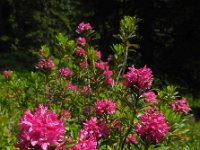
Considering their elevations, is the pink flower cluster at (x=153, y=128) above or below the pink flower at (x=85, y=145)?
above

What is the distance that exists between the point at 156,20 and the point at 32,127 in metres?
14.6

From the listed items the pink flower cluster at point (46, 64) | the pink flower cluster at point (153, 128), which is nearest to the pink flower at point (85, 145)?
the pink flower cluster at point (153, 128)

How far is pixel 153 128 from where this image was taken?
2932mm

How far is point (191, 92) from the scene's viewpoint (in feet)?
49.1

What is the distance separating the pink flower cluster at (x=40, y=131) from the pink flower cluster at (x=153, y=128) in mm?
921

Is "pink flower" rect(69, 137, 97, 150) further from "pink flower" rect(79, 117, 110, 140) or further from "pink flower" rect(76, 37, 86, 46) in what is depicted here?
"pink flower" rect(76, 37, 86, 46)

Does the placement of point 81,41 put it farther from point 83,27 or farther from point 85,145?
point 85,145

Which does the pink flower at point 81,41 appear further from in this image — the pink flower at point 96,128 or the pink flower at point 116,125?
the pink flower at point 96,128

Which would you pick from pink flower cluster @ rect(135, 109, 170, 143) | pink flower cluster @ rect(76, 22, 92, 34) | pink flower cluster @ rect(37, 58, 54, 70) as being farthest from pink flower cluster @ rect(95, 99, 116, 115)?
pink flower cluster @ rect(76, 22, 92, 34)

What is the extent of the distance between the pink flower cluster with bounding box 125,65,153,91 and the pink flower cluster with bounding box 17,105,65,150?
1147 millimetres

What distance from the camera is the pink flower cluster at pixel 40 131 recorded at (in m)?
2.02

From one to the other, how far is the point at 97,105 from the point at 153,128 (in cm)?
97

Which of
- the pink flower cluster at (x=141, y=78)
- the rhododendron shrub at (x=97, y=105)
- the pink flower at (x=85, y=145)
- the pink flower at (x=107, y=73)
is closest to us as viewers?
the rhododendron shrub at (x=97, y=105)

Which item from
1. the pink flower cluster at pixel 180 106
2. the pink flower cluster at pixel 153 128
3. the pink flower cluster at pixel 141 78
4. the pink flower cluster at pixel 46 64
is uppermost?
the pink flower cluster at pixel 46 64
